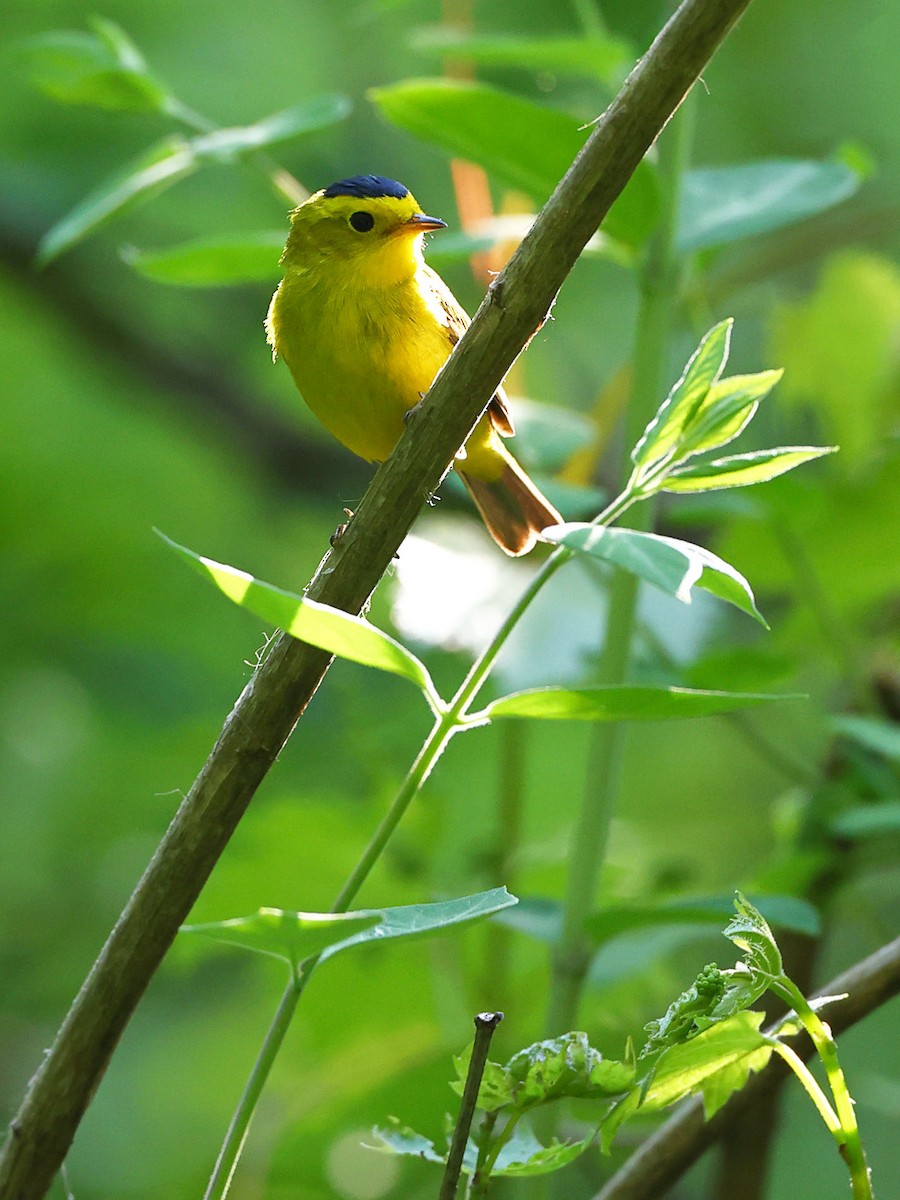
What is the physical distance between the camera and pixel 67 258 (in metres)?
5.09

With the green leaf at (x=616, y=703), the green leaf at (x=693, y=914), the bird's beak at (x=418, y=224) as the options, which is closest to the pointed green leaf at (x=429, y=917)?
the green leaf at (x=616, y=703)

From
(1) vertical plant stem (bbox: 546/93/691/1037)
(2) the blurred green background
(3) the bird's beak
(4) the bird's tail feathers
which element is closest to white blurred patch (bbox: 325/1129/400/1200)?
(2) the blurred green background

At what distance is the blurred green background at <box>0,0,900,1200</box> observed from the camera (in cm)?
271

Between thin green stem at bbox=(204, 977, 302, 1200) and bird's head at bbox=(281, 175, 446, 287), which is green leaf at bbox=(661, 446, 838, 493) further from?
bird's head at bbox=(281, 175, 446, 287)

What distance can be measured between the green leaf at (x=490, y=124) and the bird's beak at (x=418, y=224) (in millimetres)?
668

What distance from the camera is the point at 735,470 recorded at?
45.0 inches

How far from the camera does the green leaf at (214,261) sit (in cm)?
220

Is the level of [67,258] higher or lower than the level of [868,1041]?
higher

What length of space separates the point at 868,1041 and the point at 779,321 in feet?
8.74

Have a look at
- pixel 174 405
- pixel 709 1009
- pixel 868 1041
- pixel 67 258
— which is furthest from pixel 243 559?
pixel 709 1009

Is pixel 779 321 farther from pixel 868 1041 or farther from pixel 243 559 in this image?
pixel 868 1041

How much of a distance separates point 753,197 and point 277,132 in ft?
2.42

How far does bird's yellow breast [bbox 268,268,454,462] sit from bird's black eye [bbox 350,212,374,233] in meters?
0.18

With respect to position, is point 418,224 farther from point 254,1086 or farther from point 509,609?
point 254,1086
